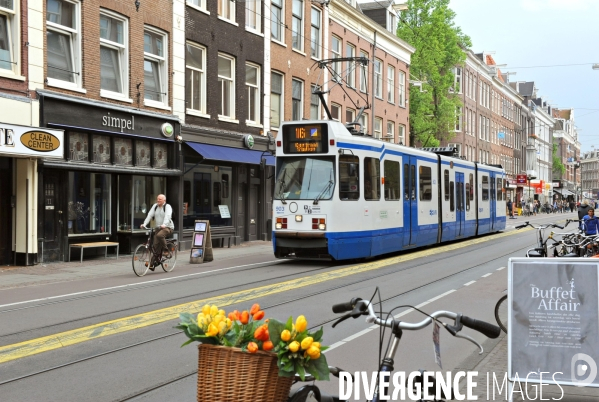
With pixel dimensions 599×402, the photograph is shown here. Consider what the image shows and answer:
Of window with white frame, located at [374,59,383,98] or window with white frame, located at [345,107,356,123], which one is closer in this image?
window with white frame, located at [345,107,356,123]

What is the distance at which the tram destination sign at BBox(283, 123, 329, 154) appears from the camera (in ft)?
52.4

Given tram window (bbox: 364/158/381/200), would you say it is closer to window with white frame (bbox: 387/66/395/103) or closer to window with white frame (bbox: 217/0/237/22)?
window with white frame (bbox: 217/0/237/22)

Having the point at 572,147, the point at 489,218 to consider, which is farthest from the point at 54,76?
the point at 572,147

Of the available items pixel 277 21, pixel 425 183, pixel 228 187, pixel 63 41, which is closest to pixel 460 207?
pixel 425 183

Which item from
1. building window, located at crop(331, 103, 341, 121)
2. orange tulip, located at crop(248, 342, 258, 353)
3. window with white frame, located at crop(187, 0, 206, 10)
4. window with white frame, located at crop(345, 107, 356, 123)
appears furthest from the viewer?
window with white frame, located at crop(345, 107, 356, 123)

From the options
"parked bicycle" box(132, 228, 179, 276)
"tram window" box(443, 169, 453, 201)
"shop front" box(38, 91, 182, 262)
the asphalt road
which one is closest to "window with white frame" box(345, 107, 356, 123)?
"tram window" box(443, 169, 453, 201)

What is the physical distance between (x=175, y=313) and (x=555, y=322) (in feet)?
19.1

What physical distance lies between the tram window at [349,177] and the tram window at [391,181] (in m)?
1.67

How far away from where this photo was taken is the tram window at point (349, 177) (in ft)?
52.7

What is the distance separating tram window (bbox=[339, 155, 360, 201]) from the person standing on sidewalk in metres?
3.94

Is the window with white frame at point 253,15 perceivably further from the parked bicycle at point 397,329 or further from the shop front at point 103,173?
the parked bicycle at point 397,329

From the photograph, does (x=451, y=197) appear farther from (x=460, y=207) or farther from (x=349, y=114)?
(x=349, y=114)

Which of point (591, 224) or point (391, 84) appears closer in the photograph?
point (591, 224)

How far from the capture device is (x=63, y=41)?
59.4 ft
